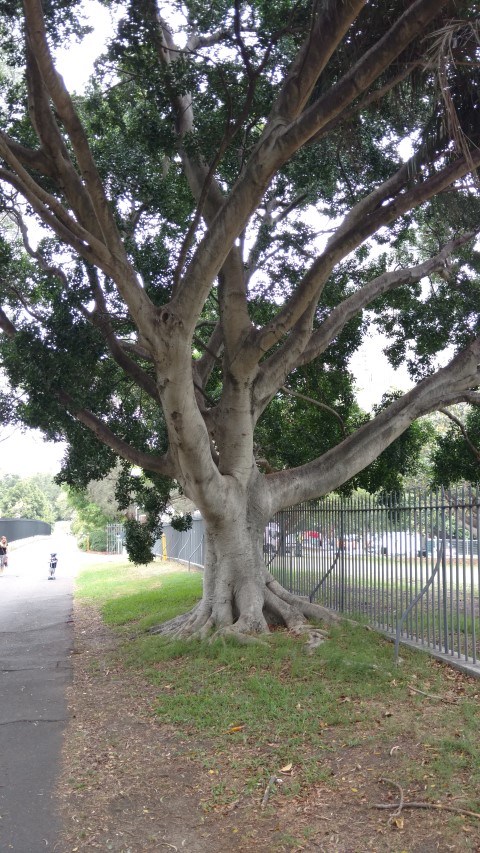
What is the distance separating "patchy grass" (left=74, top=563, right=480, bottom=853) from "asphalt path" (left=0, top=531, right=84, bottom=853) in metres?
1.11

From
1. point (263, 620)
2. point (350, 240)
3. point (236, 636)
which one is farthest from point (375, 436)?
point (236, 636)

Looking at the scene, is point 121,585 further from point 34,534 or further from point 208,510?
point 34,534

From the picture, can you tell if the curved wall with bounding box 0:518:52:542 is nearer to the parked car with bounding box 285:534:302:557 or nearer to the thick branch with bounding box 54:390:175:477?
the parked car with bounding box 285:534:302:557

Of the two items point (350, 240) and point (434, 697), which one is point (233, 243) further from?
point (434, 697)

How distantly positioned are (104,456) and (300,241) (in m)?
5.12

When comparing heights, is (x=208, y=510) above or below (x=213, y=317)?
below

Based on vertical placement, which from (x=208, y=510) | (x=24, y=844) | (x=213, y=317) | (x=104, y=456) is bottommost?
(x=24, y=844)

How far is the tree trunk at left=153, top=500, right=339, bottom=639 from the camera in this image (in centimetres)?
1069

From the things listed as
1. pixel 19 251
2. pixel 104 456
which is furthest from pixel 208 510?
pixel 19 251

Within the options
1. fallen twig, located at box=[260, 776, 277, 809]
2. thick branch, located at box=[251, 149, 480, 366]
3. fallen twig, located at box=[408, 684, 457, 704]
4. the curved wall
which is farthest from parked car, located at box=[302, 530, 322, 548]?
the curved wall

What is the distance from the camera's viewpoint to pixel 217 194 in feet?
37.2

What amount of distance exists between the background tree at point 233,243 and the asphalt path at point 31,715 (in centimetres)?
237

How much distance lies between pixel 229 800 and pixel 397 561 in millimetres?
5058

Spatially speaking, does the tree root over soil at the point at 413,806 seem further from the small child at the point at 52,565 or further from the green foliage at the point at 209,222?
the small child at the point at 52,565
